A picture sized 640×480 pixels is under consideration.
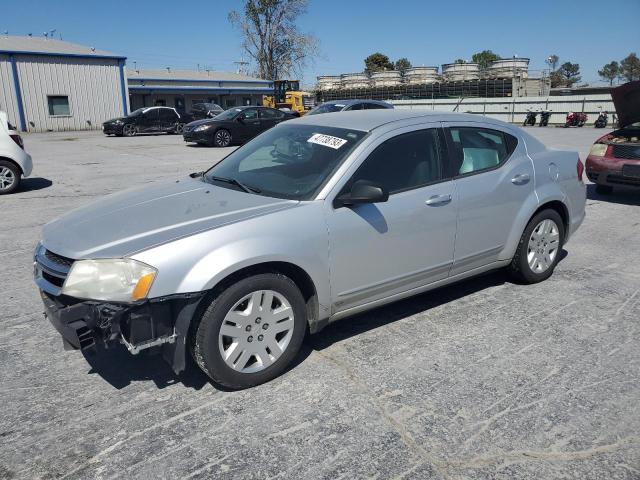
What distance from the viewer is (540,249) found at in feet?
15.9

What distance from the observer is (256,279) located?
3053 millimetres

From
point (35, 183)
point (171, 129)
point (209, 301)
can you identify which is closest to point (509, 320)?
point (209, 301)

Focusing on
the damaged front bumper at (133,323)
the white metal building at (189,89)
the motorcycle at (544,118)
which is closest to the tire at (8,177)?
the damaged front bumper at (133,323)

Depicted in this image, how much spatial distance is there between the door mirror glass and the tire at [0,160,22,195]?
864 centimetres

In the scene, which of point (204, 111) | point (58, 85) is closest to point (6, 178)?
point (204, 111)

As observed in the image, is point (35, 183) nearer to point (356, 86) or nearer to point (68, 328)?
point (68, 328)

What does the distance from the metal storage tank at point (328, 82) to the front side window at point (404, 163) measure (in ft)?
193

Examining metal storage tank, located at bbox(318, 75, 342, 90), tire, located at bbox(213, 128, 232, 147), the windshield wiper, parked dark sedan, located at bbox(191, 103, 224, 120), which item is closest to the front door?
the windshield wiper

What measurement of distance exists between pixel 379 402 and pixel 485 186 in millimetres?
2027

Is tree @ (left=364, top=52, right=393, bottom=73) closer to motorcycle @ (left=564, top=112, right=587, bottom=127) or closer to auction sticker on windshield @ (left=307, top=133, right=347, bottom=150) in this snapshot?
motorcycle @ (left=564, top=112, right=587, bottom=127)

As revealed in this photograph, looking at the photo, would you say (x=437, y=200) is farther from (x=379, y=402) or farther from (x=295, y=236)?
(x=379, y=402)

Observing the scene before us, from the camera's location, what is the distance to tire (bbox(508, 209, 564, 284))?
15.3 ft

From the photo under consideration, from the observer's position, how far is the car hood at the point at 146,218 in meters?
2.97

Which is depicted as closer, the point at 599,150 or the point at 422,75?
the point at 599,150
